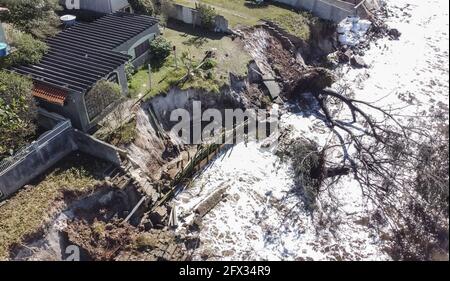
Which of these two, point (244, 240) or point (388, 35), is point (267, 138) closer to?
point (244, 240)


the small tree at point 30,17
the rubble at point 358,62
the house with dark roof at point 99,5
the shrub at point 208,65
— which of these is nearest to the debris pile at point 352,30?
the rubble at point 358,62

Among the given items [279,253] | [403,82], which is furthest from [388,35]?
[279,253]

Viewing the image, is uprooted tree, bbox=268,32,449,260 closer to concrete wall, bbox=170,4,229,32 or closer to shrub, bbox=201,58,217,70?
concrete wall, bbox=170,4,229,32

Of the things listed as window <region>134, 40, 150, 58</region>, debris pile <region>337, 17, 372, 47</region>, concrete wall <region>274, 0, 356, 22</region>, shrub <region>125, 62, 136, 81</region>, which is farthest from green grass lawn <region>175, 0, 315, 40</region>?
shrub <region>125, 62, 136, 81</region>

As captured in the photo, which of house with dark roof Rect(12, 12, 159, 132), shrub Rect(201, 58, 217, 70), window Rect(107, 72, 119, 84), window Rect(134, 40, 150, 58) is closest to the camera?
house with dark roof Rect(12, 12, 159, 132)

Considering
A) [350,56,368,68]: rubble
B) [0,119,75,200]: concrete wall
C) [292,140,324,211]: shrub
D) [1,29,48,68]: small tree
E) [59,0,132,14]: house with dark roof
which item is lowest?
[292,140,324,211]: shrub

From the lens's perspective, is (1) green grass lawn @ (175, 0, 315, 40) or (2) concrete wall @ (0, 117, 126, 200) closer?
(2) concrete wall @ (0, 117, 126, 200)

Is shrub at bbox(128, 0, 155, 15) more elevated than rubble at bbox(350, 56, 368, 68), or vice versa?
shrub at bbox(128, 0, 155, 15)

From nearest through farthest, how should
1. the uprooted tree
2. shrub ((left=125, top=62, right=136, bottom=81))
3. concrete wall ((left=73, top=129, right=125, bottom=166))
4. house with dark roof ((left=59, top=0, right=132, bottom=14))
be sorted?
the uprooted tree → concrete wall ((left=73, top=129, right=125, bottom=166)) → shrub ((left=125, top=62, right=136, bottom=81)) → house with dark roof ((left=59, top=0, right=132, bottom=14))
